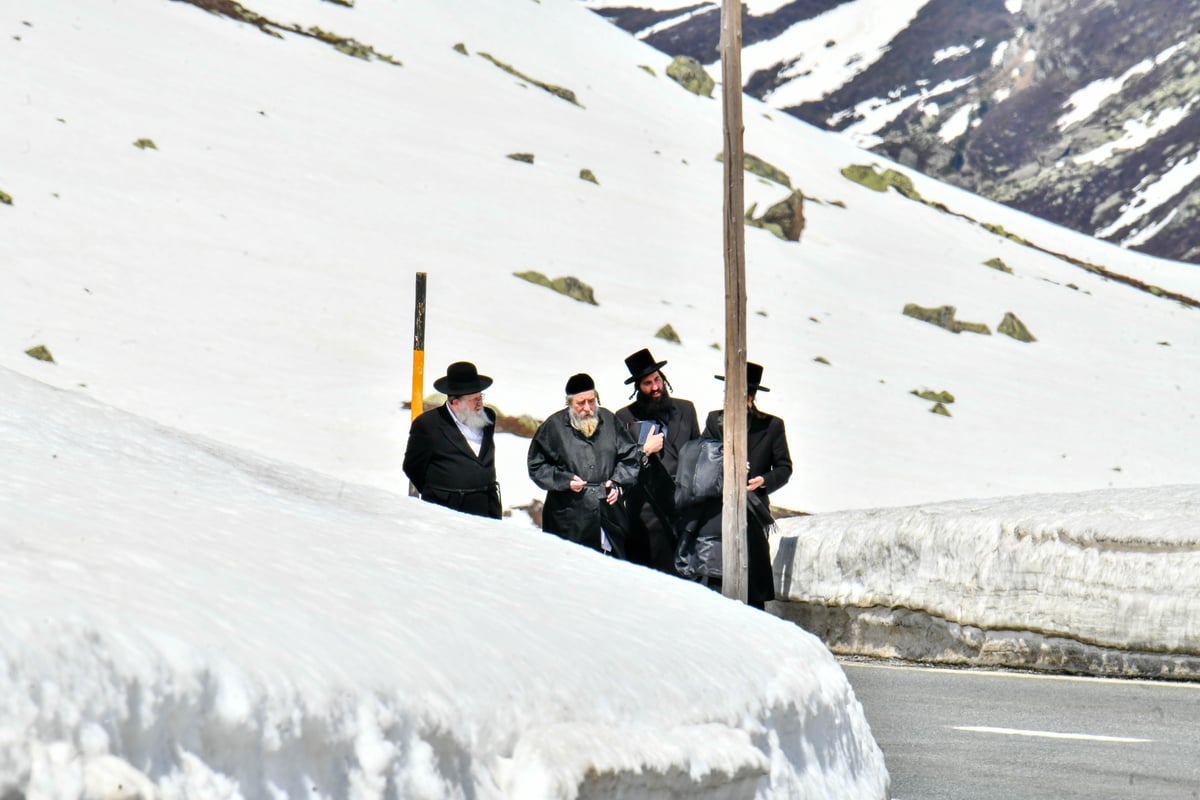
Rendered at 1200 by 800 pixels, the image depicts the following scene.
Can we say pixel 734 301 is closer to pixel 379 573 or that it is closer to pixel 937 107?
pixel 379 573

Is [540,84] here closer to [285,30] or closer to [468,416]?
[285,30]

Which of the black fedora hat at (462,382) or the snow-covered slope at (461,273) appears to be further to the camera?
the snow-covered slope at (461,273)

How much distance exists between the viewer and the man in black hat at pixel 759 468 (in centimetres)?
1069

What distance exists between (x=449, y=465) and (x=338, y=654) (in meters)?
5.98

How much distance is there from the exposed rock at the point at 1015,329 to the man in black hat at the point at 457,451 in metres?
38.3

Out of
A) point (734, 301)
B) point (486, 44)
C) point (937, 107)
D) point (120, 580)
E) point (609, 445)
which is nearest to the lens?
point (120, 580)

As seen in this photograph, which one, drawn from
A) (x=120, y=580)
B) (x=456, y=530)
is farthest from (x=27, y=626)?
(x=456, y=530)

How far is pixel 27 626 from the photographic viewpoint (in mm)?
2654

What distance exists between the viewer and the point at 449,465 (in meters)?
9.11

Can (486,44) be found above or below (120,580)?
above

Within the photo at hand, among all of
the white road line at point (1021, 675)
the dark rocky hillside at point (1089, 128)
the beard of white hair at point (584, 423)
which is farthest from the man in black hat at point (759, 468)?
the dark rocky hillside at point (1089, 128)

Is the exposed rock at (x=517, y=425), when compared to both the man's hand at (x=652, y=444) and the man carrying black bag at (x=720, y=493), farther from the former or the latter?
the man's hand at (x=652, y=444)

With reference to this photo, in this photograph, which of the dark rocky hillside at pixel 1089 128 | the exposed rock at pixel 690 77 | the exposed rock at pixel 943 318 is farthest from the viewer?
the dark rocky hillside at pixel 1089 128

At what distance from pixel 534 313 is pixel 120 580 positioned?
33.6m
